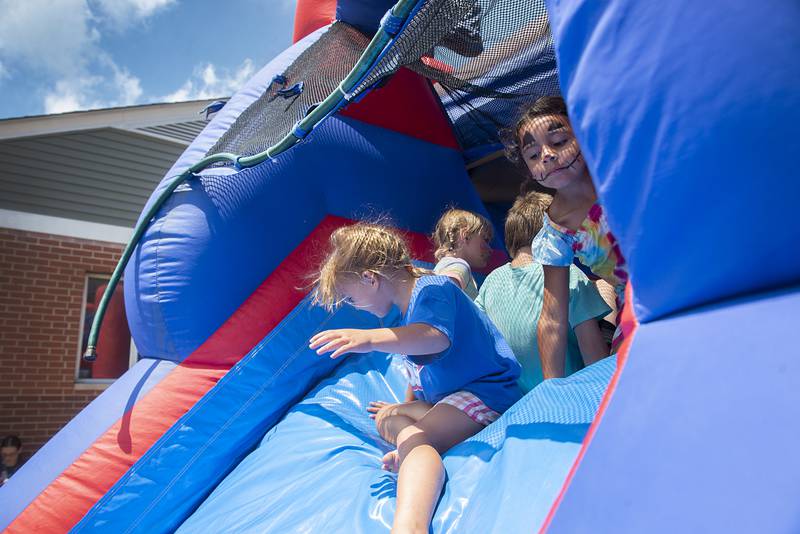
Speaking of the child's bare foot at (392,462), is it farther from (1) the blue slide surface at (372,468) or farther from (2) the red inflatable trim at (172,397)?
(2) the red inflatable trim at (172,397)

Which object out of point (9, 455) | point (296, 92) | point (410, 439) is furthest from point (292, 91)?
point (9, 455)

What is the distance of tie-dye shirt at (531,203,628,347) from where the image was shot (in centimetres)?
150

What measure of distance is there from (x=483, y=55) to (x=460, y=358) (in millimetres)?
1142

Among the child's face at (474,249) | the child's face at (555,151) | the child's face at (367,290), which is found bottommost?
the child's face at (367,290)

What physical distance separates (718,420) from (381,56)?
3.69 feet

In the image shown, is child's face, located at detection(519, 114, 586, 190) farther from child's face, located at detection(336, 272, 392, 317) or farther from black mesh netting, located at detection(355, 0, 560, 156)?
child's face, located at detection(336, 272, 392, 317)

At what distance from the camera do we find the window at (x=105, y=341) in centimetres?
490

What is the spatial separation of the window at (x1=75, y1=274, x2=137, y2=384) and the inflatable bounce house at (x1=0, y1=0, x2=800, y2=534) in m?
3.31

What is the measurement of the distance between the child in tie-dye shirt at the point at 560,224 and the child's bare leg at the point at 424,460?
32 cm

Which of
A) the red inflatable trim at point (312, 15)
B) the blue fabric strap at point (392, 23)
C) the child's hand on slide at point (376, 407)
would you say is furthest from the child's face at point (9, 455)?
the blue fabric strap at point (392, 23)

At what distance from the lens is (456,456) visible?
1211 millimetres

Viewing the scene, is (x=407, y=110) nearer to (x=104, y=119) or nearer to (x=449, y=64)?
(x=449, y=64)

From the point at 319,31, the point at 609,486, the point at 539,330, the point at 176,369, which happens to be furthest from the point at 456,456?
the point at 319,31

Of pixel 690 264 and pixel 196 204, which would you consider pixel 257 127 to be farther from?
pixel 690 264
